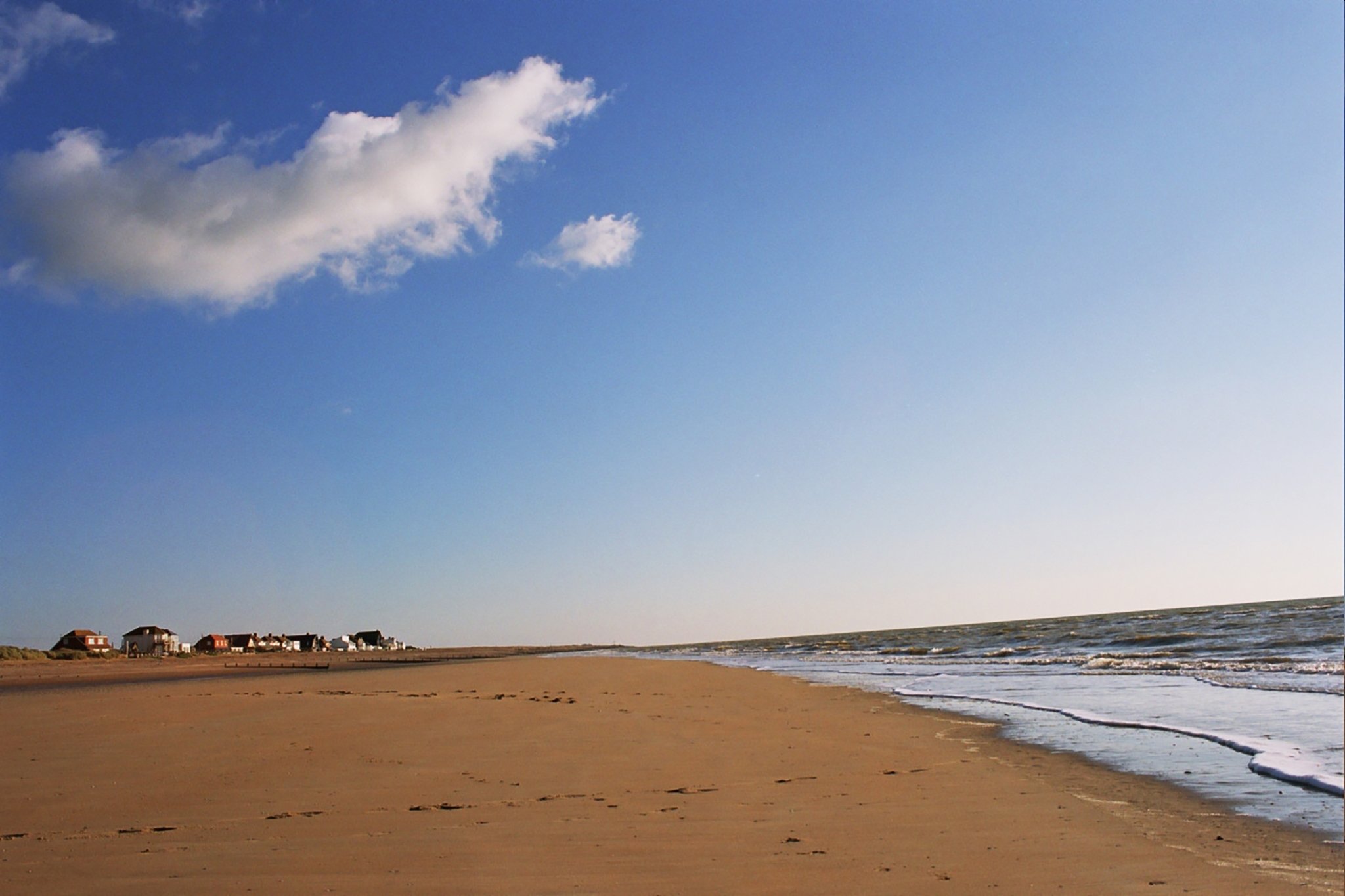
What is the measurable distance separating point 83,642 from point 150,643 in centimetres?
635

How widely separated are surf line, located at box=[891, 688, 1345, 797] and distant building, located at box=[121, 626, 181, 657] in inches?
3980

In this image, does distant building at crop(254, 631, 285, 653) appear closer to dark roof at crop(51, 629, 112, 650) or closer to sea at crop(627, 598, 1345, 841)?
dark roof at crop(51, 629, 112, 650)

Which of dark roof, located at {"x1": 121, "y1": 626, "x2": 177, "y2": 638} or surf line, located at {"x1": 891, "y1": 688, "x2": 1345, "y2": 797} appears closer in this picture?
surf line, located at {"x1": 891, "y1": 688, "x2": 1345, "y2": 797}

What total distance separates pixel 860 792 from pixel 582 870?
3.11 meters

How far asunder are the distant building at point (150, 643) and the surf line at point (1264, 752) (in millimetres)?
101097

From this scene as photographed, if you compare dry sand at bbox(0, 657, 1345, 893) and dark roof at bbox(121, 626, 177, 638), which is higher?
dry sand at bbox(0, 657, 1345, 893)

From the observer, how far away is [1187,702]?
13086mm

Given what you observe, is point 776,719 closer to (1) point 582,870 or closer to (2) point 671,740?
(2) point 671,740

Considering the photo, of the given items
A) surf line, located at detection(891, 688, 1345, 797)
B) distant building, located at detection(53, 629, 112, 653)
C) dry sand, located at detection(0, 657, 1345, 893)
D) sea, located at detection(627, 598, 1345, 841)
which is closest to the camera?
dry sand, located at detection(0, 657, 1345, 893)

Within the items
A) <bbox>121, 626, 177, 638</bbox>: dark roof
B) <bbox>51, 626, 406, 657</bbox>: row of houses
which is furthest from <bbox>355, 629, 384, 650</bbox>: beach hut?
<bbox>121, 626, 177, 638</bbox>: dark roof

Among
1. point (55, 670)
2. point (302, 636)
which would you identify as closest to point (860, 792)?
point (55, 670)

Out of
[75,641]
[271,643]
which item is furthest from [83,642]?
[271,643]

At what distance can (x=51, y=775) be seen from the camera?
8.02 metres

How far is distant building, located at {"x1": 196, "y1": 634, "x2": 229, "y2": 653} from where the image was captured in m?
105
